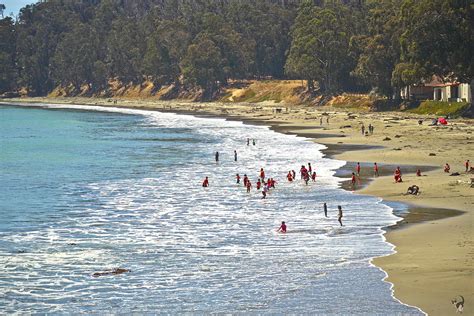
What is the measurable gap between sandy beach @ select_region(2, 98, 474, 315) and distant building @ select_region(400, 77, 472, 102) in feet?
26.3

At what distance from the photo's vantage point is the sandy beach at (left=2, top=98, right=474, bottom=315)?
85.3ft

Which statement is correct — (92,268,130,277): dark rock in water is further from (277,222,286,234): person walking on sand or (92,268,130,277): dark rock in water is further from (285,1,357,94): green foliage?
(285,1,357,94): green foliage

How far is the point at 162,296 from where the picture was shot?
26188mm

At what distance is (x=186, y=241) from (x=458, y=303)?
48.4 feet

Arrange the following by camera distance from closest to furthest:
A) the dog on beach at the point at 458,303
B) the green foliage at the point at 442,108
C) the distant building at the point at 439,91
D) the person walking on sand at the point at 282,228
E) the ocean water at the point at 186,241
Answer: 1. the dog on beach at the point at 458,303
2. the ocean water at the point at 186,241
3. the person walking on sand at the point at 282,228
4. the green foliage at the point at 442,108
5. the distant building at the point at 439,91

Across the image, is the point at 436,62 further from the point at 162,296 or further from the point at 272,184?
the point at 162,296

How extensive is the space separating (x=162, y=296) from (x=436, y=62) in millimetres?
77350

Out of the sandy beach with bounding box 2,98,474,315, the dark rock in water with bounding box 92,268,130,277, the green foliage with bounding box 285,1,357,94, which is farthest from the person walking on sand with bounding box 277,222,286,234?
the green foliage with bounding box 285,1,357,94

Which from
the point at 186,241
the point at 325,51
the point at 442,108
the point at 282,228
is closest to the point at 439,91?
the point at 442,108

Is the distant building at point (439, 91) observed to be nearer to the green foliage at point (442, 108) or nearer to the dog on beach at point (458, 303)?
the green foliage at point (442, 108)

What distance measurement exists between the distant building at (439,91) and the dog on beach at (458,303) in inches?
3544

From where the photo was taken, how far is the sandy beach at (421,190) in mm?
26000

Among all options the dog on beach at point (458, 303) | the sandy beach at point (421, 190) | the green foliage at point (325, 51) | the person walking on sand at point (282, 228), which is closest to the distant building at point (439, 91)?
the sandy beach at point (421, 190)

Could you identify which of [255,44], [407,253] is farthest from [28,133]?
[407,253]
